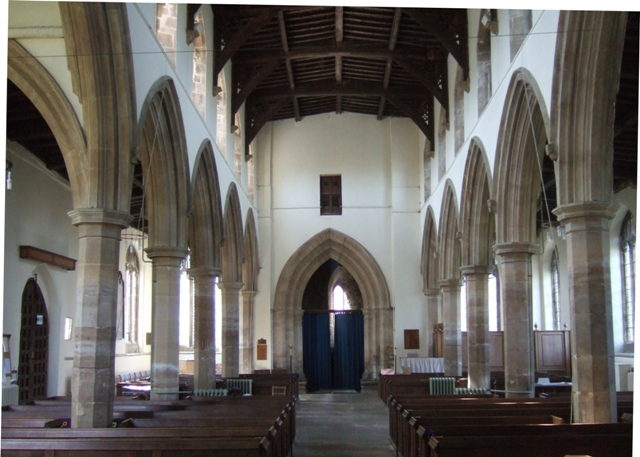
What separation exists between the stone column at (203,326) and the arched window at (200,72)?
283 cm

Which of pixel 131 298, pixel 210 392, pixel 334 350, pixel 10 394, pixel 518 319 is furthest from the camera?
pixel 334 350

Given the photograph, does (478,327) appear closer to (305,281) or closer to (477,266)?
(477,266)

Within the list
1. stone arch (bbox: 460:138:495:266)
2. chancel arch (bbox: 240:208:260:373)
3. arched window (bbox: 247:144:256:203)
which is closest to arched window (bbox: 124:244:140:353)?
chancel arch (bbox: 240:208:260:373)

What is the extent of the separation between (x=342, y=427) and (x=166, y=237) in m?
4.43

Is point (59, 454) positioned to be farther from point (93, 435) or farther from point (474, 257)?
point (474, 257)

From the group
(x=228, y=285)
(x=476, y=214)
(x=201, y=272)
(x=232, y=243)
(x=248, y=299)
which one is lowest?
(x=248, y=299)

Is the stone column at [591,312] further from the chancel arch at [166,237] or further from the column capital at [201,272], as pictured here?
the column capital at [201,272]

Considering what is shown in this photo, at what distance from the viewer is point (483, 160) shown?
1222cm

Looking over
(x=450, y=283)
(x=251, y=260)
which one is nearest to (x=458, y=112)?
(x=450, y=283)

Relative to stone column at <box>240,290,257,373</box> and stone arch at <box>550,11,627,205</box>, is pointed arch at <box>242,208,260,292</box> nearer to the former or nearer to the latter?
stone column at <box>240,290,257,373</box>

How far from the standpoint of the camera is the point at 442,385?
46.4 ft

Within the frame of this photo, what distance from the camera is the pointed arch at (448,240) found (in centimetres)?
1591

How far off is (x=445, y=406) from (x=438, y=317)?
424 inches

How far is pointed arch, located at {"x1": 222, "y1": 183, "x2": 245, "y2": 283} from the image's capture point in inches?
635
